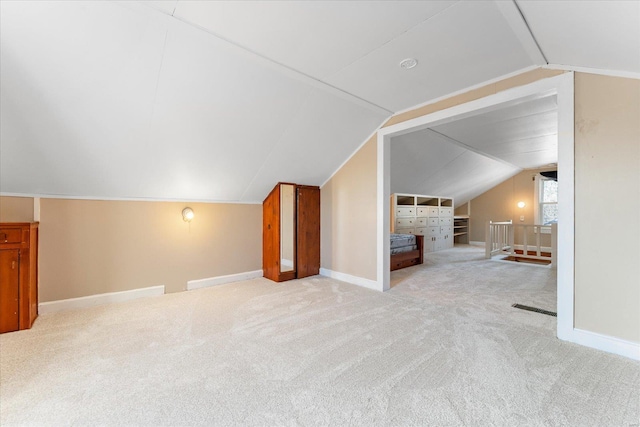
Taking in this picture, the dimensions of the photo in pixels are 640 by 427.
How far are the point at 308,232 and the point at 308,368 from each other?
259cm

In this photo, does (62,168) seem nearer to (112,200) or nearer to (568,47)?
(112,200)

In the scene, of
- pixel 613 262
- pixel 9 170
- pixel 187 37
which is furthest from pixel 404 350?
pixel 9 170

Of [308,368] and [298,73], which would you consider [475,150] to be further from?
[308,368]

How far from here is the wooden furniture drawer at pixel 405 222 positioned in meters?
6.71

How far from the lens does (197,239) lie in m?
3.74

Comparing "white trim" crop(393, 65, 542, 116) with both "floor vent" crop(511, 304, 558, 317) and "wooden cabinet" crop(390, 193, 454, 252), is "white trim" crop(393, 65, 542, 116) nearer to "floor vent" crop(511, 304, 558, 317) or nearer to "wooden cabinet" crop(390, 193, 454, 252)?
"floor vent" crop(511, 304, 558, 317)

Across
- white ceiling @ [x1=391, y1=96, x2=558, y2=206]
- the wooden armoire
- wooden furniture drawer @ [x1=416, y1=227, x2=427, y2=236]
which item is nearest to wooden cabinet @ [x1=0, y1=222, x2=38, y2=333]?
the wooden armoire

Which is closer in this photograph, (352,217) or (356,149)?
(356,149)

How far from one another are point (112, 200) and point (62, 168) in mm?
607

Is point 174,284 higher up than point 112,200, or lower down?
lower down

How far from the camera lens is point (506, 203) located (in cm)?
865

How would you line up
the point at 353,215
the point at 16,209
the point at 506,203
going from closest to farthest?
the point at 16,209 → the point at 353,215 → the point at 506,203

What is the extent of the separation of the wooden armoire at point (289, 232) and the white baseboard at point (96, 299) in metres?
1.48

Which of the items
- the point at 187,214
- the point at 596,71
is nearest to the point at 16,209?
the point at 187,214
